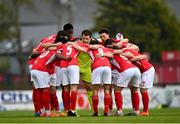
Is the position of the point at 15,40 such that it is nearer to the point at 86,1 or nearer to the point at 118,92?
the point at 86,1

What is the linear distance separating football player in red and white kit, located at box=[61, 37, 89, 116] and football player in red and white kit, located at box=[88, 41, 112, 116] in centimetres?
48

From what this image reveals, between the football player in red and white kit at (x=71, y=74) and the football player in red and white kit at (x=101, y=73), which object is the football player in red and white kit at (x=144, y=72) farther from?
the football player in red and white kit at (x=71, y=74)

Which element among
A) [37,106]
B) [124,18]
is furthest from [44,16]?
[37,106]

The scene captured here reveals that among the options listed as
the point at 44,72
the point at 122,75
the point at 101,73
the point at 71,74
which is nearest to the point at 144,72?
the point at 122,75

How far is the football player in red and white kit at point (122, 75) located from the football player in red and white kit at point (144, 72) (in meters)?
0.23

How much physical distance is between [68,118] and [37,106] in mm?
3191

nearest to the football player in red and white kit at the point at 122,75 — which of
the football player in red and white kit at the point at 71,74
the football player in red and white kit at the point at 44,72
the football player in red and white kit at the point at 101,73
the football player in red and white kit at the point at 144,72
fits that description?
the football player in red and white kit at the point at 144,72

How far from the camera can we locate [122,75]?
30688 mm

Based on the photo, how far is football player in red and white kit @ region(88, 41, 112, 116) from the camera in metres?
30.1

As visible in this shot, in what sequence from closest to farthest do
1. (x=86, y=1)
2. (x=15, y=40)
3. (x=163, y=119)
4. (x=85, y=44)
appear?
(x=163, y=119) < (x=85, y=44) < (x=15, y=40) < (x=86, y=1)

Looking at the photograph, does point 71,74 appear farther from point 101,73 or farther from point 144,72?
point 144,72

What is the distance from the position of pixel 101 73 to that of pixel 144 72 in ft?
5.99

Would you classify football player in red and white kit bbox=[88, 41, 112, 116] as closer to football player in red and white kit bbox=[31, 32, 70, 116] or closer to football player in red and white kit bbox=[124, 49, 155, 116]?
football player in red and white kit bbox=[124, 49, 155, 116]

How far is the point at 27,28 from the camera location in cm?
10006
